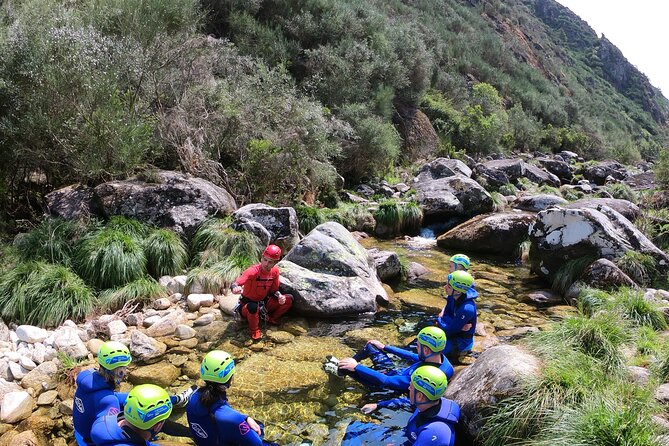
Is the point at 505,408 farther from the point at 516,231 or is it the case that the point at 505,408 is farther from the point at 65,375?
the point at 516,231

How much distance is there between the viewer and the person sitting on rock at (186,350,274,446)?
3818mm

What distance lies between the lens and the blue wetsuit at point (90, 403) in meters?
3.78

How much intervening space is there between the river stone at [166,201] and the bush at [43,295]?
1.81 meters

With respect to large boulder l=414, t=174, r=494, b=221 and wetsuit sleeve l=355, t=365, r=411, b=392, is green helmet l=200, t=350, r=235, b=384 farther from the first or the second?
large boulder l=414, t=174, r=494, b=221

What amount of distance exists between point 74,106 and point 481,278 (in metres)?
9.07

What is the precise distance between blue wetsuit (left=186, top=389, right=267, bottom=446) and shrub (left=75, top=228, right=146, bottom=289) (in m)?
4.04

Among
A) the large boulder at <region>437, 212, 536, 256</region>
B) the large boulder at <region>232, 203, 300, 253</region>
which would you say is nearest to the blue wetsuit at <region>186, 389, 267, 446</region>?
the large boulder at <region>232, 203, 300, 253</region>

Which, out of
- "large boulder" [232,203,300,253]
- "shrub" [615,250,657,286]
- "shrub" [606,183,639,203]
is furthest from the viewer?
"shrub" [606,183,639,203]

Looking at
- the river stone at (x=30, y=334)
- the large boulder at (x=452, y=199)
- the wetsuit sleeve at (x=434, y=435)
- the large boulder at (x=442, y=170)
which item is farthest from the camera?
the large boulder at (x=442, y=170)

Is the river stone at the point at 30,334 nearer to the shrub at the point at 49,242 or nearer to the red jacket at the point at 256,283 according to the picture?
the shrub at the point at 49,242

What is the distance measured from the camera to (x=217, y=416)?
Result: 151 inches

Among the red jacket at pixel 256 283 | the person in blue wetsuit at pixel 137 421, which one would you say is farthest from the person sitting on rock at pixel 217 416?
the red jacket at pixel 256 283

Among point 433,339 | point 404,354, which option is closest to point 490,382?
point 433,339

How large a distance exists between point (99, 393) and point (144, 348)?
7.19ft
